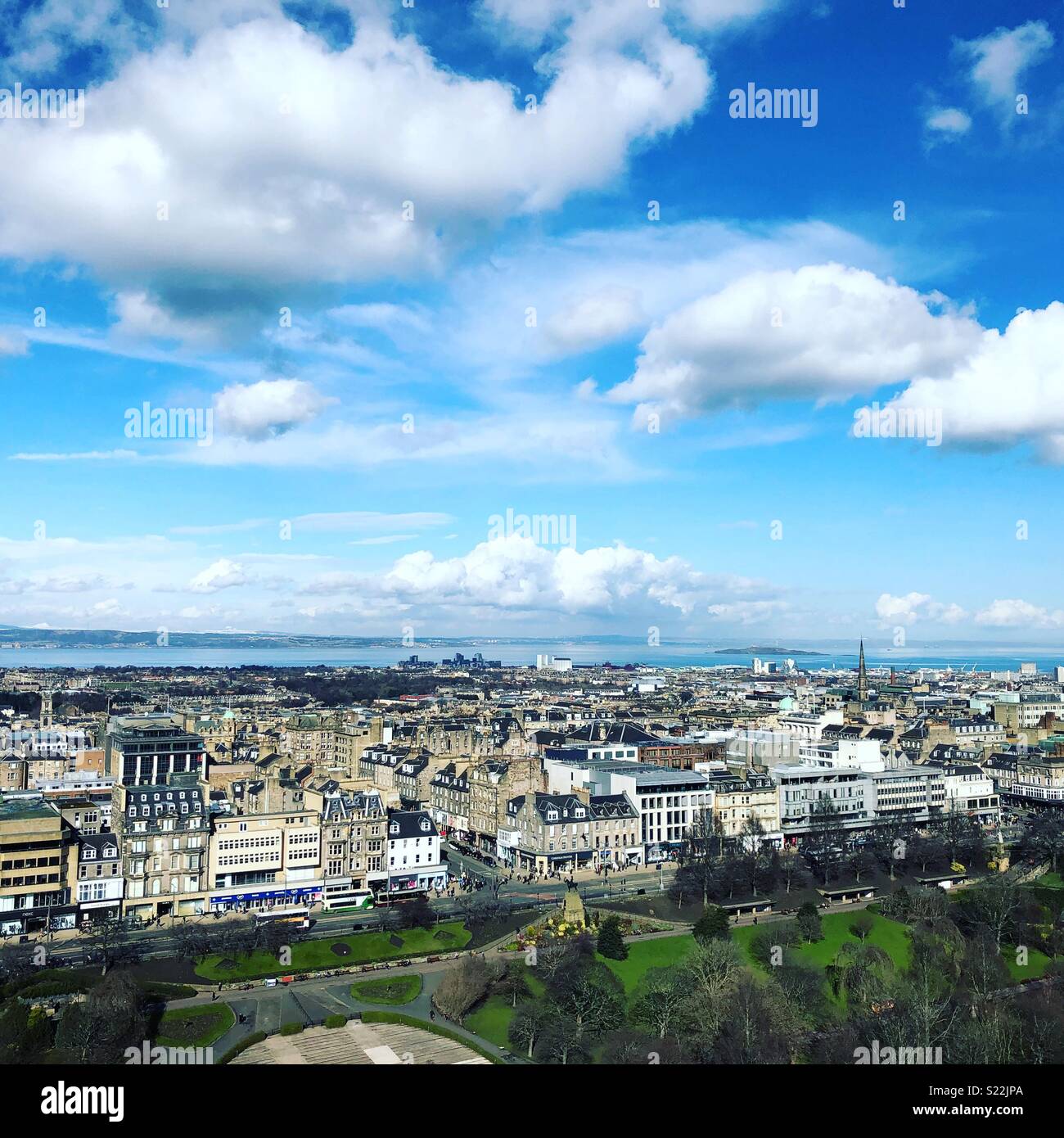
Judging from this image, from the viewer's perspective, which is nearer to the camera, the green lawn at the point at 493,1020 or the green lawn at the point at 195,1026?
the green lawn at the point at 195,1026

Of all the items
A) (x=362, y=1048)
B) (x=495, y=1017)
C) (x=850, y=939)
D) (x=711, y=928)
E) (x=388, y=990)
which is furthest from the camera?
(x=850, y=939)

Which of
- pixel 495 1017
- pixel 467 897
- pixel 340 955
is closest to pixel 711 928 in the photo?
pixel 495 1017

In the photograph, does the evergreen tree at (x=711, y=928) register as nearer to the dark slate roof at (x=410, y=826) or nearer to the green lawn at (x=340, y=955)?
the green lawn at (x=340, y=955)

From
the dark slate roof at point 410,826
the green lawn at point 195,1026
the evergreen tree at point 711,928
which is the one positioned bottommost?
the evergreen tree at point 711,928

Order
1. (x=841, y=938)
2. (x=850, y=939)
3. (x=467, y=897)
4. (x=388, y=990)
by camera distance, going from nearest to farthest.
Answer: (x=388, y=990) < (x=850, y=939) < (x=841, y=938) < (x=467, y=897)

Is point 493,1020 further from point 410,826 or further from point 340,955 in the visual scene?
point 410,826
